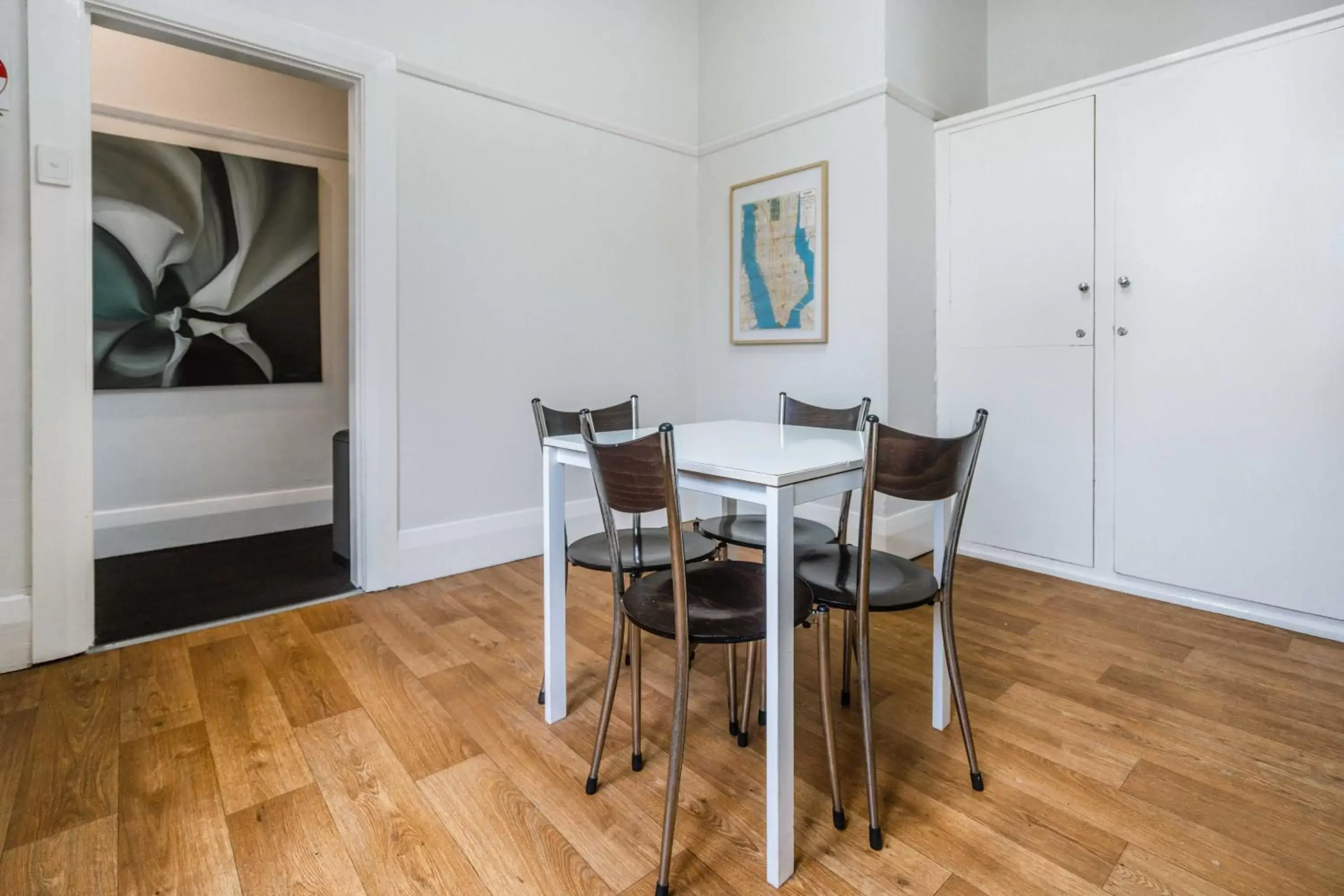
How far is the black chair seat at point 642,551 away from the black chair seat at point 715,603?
9cm

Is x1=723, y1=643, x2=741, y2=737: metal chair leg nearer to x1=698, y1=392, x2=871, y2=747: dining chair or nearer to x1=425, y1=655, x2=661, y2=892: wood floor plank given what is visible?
x1=698, y1=392, x2=871, y2=747: dining chair

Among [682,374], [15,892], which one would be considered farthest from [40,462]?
[682,374]

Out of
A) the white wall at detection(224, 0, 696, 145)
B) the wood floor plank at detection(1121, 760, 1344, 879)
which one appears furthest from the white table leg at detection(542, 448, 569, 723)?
the white wall at detection(224, 0, 696, 145)

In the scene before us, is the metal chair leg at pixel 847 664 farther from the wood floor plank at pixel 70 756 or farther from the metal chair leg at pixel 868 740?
the wood floor plank at pixel 70 756

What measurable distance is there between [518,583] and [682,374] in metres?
1.59

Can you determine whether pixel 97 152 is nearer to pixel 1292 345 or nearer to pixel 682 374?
pixel 682 374

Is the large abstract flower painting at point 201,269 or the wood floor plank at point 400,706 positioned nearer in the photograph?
the wood floor plank at point 400,706

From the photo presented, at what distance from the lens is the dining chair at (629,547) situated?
1716mm

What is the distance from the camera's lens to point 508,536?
3.16 m

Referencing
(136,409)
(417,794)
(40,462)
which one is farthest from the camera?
(136,409)

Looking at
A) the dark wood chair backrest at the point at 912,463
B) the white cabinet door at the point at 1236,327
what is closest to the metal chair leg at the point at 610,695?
the dark wood chair backrest at the point at 912,463

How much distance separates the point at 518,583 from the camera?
2.87m

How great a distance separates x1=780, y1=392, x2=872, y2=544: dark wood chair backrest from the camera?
7.39 feet

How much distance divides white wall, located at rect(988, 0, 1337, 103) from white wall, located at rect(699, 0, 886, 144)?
3.31 feet
